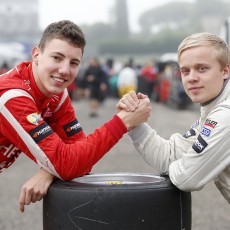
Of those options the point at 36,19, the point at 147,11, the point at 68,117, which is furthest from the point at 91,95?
the point at 147,11

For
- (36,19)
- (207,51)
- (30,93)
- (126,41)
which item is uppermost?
(207,51)

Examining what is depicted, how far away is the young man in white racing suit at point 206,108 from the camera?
2.86m

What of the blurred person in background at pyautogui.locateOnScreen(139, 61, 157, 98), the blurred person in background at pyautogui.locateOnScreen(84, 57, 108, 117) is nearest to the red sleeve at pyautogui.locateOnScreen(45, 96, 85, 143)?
the blurred person in background at pyautogui.locateOnScreen(84, 57, 108, 117)

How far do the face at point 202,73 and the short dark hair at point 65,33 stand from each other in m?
0.60

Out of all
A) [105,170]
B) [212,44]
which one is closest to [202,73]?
[212,44]

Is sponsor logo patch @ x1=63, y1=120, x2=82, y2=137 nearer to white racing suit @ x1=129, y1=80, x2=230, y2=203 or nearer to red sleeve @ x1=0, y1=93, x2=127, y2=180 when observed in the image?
red sleeve @ x1=0, y1=93, x2=127, y2=180

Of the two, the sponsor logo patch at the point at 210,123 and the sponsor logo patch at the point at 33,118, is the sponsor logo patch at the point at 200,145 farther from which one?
the sponsor logo patch at the point at 33,118

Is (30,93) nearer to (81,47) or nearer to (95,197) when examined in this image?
(81,47)

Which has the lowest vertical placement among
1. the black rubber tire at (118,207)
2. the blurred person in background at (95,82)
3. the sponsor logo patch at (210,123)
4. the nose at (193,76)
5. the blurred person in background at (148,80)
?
the blurred person in background at (148,80)

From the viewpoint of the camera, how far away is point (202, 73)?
3.00 metres

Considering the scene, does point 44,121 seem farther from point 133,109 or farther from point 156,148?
point 156,148

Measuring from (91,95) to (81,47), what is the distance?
1486 cm

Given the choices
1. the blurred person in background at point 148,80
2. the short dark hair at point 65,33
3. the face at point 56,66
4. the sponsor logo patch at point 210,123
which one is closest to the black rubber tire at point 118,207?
the sponsor logo patch at point 210,123

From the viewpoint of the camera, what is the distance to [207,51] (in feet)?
9.78
